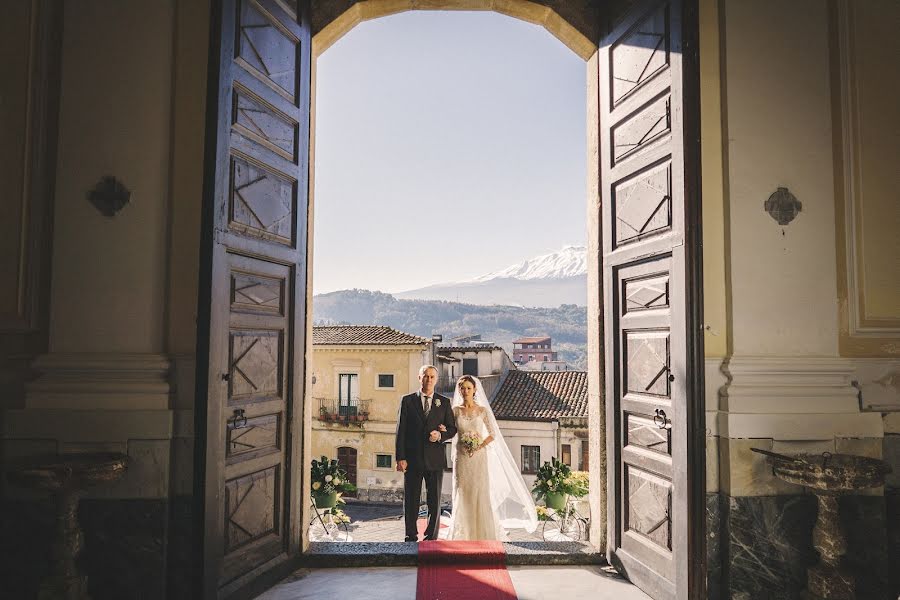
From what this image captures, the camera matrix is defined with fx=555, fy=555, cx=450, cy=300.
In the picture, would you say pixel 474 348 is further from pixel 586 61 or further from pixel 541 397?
pixel 586 61

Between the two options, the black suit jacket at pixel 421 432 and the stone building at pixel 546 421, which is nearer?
the black suit jacket at pixel 421 432

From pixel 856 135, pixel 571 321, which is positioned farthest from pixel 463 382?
pixel 571 321

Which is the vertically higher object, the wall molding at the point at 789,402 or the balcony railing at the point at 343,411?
the wall molding at the point at 789,402

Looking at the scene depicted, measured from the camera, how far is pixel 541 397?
70.0 ft

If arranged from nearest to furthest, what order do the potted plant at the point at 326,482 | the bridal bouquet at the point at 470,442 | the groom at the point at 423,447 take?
1. the groom at the point at 423,447
2. the potted plant at the point at 326,482
3. the bridal bouquet at the point at 470,442

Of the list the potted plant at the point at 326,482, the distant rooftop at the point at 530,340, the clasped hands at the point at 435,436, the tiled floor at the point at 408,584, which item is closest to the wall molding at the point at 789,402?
the tiled floor at the point at 408,584

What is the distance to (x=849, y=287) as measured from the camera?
9.63ft

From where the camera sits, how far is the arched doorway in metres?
2.64

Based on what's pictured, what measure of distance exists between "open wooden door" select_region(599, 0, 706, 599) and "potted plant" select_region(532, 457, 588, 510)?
1.62m

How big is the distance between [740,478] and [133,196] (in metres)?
3.32

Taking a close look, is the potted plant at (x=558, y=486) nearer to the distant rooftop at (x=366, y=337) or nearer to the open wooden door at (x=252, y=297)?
the open wooden door at (x=252, y=297)

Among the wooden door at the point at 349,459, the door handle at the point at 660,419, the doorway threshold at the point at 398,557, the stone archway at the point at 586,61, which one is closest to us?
the door handle at the point at 660,419

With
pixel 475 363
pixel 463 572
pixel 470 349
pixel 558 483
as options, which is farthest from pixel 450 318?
pixel 463 572

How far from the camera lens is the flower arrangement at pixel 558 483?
4.95 metres
